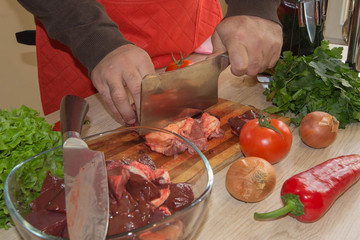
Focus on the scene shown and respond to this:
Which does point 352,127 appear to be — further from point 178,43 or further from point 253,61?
point 178,43

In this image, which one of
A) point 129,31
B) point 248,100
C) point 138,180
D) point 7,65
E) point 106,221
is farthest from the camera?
point 7,65

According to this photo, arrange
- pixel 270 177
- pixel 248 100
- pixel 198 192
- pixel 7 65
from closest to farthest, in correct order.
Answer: pixel 198 192 → pixel 270 177 → pixel 248 100 → pixel 7 65

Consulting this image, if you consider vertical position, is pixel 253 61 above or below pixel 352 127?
above

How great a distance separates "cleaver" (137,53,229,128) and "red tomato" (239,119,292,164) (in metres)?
0.31

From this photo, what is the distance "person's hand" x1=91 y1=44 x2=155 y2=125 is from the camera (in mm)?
1509

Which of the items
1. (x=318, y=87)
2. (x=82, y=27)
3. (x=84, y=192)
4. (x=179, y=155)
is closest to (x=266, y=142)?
(x=179, y=155)

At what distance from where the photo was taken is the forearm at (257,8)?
1.72 metres

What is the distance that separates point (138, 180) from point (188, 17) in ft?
4.97

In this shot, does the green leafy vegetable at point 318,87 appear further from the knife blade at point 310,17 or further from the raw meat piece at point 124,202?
the raw meat piece at point 124,202

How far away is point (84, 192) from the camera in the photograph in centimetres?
87

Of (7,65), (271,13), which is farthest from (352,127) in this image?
(7,65)

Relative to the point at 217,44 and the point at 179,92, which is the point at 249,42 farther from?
the point at 179,92

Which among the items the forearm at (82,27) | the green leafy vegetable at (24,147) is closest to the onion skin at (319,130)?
the forearm at (82,27)

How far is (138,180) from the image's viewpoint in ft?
3.22
